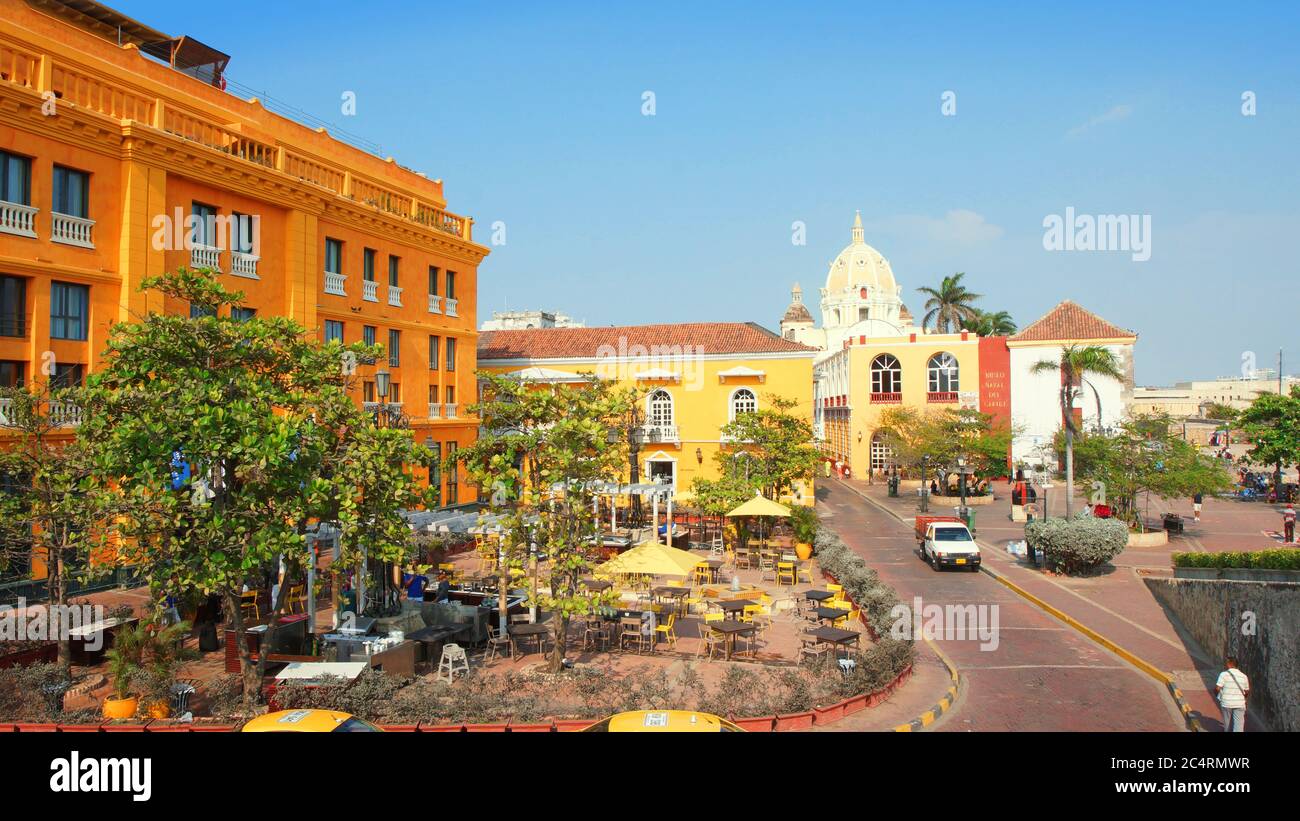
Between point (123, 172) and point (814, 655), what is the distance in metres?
18.1

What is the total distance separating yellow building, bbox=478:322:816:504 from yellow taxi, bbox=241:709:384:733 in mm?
25960

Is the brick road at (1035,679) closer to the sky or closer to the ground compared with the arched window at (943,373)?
closer to the ground

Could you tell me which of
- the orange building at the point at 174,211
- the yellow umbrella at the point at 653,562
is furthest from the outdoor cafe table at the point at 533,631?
the orange building at the point at 174,211

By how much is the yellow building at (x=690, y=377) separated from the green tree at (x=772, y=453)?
553cm

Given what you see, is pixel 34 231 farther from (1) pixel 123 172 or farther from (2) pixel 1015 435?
(2) pixel 1015 435

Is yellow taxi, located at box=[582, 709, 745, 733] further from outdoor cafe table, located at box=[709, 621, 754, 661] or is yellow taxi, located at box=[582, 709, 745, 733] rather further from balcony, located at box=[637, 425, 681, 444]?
balcony, located at box=[637, 425, 681, 444]

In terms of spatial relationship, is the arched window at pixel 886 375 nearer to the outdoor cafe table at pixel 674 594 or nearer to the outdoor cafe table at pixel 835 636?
the outdoor cafe table at pixel 674 594

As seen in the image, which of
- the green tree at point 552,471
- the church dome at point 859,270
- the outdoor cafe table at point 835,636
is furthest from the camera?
the church dome at point 859,270

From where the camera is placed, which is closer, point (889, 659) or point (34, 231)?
point (889, 659)

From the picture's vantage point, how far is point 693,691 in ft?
40.7

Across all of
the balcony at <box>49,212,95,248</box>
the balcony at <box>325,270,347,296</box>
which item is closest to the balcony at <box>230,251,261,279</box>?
the balcony at <box>325,270,347,296</box>

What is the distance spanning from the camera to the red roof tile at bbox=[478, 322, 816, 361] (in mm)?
37000

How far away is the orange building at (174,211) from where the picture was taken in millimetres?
17406
